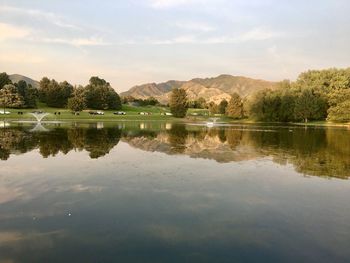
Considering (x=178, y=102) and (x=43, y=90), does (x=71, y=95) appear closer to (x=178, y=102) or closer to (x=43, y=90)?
(x=43, y=90)

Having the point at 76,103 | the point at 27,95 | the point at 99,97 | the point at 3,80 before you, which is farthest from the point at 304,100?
the point at 3,80

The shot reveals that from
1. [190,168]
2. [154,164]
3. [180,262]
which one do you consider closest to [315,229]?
[180,262]

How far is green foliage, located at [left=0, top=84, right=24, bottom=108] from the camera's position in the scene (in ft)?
342

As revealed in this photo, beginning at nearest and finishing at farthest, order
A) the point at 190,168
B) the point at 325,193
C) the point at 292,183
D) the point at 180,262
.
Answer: the point at 180,262 < the point at 325,193 < the point at 292,183 < the point at 190,168

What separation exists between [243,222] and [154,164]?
1080 cm

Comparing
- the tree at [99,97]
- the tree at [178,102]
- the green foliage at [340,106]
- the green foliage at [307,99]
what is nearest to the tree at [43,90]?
the tree at [99,97]

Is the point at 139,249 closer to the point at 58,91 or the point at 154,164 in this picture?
the point at 154,164

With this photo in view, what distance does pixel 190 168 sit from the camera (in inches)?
778

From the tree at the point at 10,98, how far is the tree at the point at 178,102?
151ft

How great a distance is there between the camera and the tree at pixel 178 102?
112m

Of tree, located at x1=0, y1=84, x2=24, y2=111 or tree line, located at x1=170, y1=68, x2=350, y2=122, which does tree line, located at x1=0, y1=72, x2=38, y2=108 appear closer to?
tree, located at x1=0, y1=84, x2=24, y2=111

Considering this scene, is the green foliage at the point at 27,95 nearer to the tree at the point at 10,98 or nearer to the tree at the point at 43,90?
the tree at the point at 10,98

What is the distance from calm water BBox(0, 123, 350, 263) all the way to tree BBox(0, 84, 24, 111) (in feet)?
301

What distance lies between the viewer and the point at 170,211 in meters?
11.5
